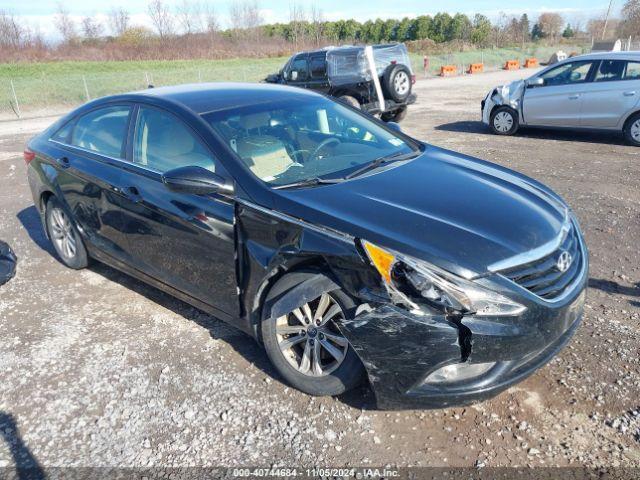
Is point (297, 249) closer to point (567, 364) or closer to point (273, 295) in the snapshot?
point (273, 295)

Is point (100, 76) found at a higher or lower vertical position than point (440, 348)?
lower

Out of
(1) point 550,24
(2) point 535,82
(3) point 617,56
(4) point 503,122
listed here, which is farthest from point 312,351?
(1) point 550,24

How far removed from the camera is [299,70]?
13562 millimetres

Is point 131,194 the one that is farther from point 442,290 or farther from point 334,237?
point 442,290

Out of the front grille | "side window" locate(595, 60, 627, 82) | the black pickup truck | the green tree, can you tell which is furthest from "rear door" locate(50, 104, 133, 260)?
the green tree

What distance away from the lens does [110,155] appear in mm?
3961

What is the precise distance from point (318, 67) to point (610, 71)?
640 centimetres

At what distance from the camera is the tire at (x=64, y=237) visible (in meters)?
4.64

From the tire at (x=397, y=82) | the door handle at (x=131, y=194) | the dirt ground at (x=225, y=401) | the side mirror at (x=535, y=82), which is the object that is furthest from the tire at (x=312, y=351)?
the tire at (x=397, y=82)

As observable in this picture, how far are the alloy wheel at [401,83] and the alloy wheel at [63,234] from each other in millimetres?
8626

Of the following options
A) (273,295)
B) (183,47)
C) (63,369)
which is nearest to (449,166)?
(273,295)

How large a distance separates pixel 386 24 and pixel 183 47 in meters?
32.9

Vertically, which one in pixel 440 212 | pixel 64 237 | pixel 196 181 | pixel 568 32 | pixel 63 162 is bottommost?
pixel 568 32

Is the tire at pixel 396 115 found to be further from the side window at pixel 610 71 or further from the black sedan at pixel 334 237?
the black sedan at pixel 334 237
